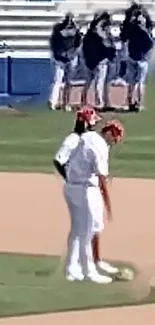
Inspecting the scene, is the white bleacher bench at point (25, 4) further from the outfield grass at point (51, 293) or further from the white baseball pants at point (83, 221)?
the outfield grass at point (51, 293)

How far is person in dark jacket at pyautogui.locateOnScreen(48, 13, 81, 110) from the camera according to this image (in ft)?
22.5

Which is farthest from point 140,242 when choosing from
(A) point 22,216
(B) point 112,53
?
(B) point 112,53

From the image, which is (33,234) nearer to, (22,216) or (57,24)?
(22,216)

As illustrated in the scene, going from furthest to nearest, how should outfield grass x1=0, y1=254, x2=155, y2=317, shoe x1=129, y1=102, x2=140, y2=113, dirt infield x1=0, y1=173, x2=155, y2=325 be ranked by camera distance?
shoe x1=129, y1=102, x2=140, y2=113 → dirt infield x1=0, y1=173, x2=155, y2=325 → outfield grass x1=0, y1=254, x2=155, y2=317

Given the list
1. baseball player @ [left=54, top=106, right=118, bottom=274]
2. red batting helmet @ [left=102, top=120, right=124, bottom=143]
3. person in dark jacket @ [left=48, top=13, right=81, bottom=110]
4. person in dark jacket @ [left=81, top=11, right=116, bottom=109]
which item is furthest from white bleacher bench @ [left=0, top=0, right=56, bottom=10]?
red batting helmet @ [left=102, top=120, right=124, bottom=143]

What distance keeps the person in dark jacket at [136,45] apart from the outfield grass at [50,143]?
79mm

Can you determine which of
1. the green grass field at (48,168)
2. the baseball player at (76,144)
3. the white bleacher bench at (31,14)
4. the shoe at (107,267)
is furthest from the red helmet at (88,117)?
the shoe at (107,267)

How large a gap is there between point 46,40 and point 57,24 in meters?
0.12

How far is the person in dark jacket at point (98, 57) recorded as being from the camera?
691 cm

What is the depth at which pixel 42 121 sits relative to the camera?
697 centimetres

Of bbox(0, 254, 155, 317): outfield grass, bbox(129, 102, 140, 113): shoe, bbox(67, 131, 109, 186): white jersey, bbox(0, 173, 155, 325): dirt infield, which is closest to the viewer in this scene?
bbox(67, 131, 109, 186): white jersey

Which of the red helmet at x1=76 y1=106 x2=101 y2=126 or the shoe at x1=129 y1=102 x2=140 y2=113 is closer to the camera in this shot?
the red helmet at x1=76 y1=106 x2=101 y2=126

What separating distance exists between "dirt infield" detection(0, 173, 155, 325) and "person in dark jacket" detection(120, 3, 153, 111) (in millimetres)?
549

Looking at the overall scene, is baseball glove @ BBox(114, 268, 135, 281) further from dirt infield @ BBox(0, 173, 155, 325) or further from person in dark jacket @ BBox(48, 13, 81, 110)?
person in dark jacket @ BBox(48, 13, 81, 110)
